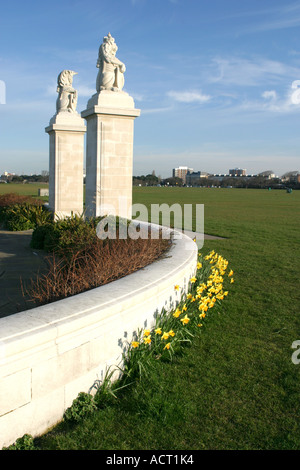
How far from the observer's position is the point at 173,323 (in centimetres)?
469

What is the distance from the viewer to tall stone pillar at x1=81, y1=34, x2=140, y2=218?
1018 centimetres

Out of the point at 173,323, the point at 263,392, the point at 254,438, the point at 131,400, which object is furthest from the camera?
the point at 173,323

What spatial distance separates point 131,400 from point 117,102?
8.30 metres

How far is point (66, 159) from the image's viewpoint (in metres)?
13.9


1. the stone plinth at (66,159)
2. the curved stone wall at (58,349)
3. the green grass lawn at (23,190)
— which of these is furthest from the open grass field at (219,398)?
the green grass lawn at (23,190)

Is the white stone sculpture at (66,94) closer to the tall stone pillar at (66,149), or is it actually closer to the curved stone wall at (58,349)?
the tall stone pillar at (66,149)

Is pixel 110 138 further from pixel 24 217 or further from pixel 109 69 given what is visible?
pixel 24 217

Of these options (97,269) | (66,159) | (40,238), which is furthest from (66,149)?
(97,269)

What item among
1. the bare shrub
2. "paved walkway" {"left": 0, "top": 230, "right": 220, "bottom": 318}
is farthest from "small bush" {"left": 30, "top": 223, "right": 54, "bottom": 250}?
the bare shrub

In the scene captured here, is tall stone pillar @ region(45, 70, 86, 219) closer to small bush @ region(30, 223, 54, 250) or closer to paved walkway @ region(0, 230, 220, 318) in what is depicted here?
paved walkway @ region(0, 230, 220, 318)

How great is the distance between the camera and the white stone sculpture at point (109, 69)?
10414 mm

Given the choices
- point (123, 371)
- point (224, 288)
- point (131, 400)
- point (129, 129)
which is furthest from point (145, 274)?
point (129, 129)

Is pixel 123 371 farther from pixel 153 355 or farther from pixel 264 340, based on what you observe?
pixel 264 340

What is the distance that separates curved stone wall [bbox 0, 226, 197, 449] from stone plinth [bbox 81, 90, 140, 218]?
6.47m
